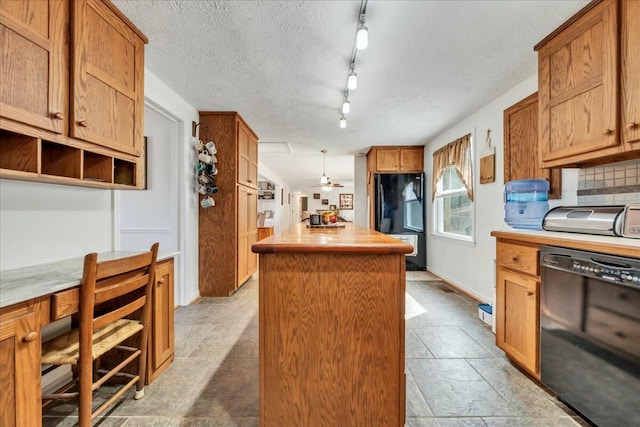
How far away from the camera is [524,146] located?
2646 millimetres

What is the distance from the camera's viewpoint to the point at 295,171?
850 centimetres

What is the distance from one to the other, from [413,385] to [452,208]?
3.20m

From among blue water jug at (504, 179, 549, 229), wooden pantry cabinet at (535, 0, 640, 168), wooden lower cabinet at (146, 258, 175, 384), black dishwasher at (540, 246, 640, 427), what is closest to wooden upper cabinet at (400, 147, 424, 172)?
blue water jug at (504, 179, 549, 229)

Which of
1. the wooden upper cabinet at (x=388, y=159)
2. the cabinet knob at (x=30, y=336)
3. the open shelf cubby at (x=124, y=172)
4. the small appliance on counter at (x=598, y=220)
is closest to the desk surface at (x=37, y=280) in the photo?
the cabinet knob at (x=30, y=336)

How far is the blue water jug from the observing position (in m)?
2.42

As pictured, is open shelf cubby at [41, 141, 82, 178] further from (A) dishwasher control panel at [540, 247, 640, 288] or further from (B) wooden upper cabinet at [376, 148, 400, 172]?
(B) wooden upper cabinet at [376, 148, 400, 172]

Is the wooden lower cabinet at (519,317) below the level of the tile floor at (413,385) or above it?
above

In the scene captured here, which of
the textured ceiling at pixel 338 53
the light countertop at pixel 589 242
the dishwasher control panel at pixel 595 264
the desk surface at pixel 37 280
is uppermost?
the textured ceiling at pixel 338 53

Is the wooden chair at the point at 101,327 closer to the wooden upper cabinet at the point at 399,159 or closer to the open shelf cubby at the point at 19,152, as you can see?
the open shelf cubby at the point at 19,152

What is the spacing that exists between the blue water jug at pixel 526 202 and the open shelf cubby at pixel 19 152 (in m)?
3.31

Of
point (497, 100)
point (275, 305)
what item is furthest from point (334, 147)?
point (275, 305)

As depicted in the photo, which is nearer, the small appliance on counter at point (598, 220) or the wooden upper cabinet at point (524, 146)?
the small appliance on counter at point (598, 220)

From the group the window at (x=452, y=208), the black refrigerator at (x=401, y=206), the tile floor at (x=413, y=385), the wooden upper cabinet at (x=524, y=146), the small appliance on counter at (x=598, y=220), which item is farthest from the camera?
the black refrigerator at (x=401, y=206)

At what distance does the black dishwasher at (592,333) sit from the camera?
1.20 meters
